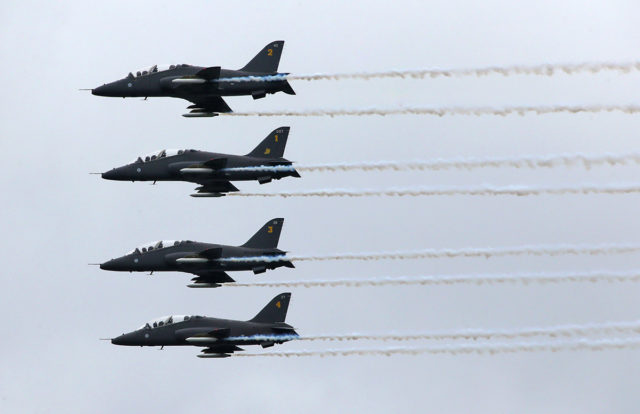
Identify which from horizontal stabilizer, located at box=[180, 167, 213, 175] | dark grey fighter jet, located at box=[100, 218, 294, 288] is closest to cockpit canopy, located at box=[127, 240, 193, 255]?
dark grey fighter jet, located at box=[100, 218, 294, 288]

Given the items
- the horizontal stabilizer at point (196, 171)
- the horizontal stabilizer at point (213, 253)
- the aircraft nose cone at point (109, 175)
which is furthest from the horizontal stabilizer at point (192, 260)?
the aircraft nose cone at point (109, 175)

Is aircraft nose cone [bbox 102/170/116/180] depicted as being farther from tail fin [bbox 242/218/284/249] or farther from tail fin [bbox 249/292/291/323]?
tail fin [bbox 249/292/291/323]

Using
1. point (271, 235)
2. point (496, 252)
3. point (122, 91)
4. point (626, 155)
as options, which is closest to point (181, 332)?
point (271, 235)

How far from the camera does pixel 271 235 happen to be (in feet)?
265

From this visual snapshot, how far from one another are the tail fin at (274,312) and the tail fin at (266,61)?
12.5m

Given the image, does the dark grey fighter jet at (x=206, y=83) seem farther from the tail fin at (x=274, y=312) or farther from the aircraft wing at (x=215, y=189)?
the tail fin at (x=274, y=312)

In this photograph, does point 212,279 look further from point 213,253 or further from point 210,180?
point 210,180

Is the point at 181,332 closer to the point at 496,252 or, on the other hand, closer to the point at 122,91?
the point at 122,91

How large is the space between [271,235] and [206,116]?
7850 mm

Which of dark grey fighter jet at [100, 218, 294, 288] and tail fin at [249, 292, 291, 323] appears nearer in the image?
dark grey fighter jet at [100, 218, 294, 288]

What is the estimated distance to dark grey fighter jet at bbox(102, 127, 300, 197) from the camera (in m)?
76.8

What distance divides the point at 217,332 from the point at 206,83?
1338cm

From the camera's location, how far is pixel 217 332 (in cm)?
7831

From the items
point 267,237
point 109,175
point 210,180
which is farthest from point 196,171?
point 267,237
